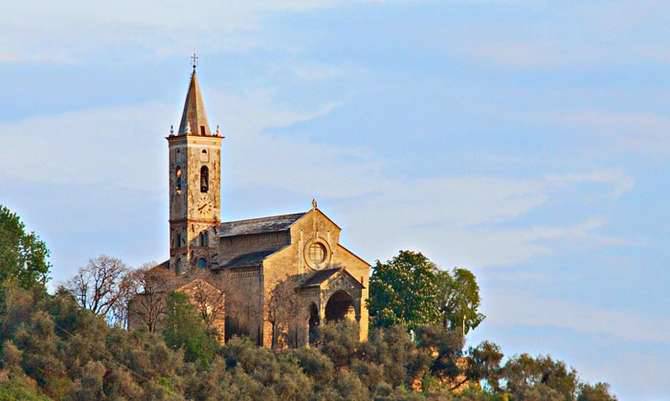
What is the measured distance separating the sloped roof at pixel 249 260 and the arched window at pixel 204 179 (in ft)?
15.8

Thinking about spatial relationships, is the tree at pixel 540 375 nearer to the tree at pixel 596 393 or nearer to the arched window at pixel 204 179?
the tree at pixel 596 393

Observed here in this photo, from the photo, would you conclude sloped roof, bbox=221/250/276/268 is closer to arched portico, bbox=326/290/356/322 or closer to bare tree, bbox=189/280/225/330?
bare tree, bbox=189/280/225/330

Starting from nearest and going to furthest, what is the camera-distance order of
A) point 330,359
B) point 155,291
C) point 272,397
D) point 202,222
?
point 272,397 → point 330,359 → point 155,291 → point 202,222

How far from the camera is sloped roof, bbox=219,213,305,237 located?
10069 centimetres

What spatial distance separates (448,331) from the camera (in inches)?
3634

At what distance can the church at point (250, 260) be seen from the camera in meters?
97.4

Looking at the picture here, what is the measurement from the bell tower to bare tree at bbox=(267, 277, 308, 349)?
254 inches

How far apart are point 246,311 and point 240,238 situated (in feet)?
17.4

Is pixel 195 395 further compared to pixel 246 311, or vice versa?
pixel 246 311

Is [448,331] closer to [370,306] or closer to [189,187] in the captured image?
[370,306]

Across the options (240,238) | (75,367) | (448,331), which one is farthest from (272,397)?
(240,238)

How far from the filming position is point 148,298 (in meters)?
96.1

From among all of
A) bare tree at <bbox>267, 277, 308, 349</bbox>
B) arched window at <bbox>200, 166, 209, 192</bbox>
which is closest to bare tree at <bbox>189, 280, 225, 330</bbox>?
bare tree at <bbox>267, 277, 308, 349</bbox>

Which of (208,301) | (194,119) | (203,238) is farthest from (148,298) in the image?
(194,119)
